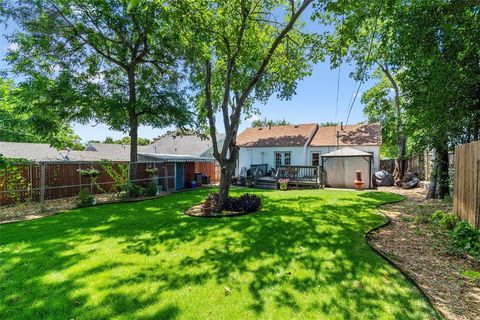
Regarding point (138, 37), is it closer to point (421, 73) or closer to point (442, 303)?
point (421, 73)

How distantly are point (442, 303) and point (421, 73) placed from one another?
717 cm

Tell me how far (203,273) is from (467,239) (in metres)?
5.30

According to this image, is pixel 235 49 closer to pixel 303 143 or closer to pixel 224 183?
pixel 224 183

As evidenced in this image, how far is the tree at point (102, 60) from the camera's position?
11.8m

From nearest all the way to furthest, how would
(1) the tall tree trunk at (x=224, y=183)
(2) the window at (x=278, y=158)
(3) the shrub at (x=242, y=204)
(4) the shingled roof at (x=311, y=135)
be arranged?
(3) the shrub at (x=242, y=204) → (1) the tall tree trunk at (x=224, y=183) → (4) the shingled roof at (x=311, y=135) → (2) the window at (x=278, y=158)

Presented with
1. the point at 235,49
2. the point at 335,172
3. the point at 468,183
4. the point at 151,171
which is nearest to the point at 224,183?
the point at 235,49

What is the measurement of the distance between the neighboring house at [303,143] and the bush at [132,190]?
12174 mm

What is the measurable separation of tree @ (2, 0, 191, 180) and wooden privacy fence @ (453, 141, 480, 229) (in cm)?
1023

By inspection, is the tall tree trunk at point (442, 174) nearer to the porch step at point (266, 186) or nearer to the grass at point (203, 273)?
the grass at point (203, 273)

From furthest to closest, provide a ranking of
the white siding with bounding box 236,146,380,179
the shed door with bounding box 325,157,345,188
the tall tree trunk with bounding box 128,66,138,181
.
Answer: the white siding with bounding box 236,146,380,179
the shed door with bounding box 325,157,345,188
the tall tree trunk with bounding box 128,66,138,181

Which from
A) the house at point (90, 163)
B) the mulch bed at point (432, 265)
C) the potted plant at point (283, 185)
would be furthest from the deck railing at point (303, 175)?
the mulch bed at point (432, 265)

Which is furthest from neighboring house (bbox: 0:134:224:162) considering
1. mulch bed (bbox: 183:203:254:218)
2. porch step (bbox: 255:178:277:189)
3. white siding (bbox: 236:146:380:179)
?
mulch bed (bbox: 183:203:254:218)

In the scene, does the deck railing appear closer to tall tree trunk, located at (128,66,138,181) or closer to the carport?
the carport

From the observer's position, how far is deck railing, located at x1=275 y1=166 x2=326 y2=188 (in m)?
16.4
